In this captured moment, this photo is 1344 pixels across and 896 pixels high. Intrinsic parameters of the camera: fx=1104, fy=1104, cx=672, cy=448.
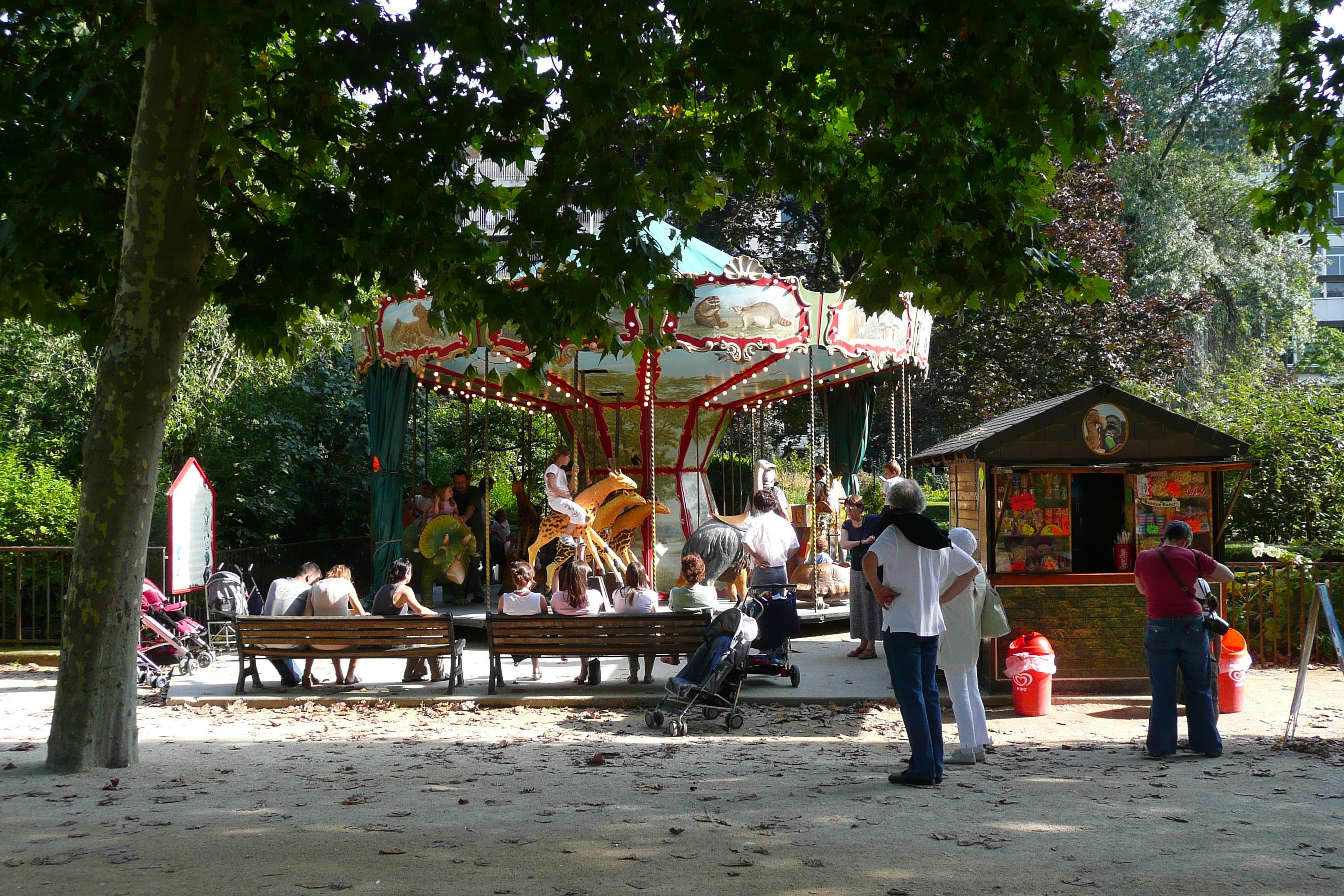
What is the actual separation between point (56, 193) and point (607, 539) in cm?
831

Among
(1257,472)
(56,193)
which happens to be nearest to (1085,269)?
(1257,472)

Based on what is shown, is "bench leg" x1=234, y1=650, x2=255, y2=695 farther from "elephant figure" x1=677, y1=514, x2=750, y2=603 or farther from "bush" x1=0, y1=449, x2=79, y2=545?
"bush" x1=0, y1=449, x2=79, y2=545

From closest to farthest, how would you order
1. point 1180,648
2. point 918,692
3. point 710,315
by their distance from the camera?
point 918,692, point 1180,648, point 710,315

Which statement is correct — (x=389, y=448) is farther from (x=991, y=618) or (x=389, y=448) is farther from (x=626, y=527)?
(x=991, y=618)

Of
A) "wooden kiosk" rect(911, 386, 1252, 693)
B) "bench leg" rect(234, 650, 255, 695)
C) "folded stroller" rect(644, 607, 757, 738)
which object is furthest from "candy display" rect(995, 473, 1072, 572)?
"bench leg" rect(234, 650, 255, 695)

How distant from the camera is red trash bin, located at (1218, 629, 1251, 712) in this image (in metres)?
8.35

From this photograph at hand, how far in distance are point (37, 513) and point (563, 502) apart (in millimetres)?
6430

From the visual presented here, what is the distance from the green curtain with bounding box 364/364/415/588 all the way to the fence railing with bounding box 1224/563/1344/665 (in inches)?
403

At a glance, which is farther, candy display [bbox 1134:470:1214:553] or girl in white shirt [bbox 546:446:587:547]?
girl in white shirt [bbox 546:446:587:547]

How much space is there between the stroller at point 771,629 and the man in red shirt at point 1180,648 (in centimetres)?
299

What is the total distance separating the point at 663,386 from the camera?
1584cm

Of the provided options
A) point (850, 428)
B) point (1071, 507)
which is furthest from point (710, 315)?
point (850, 428)

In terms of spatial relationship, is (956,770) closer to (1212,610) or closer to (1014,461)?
(1212,610)

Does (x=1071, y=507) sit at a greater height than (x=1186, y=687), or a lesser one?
greater
